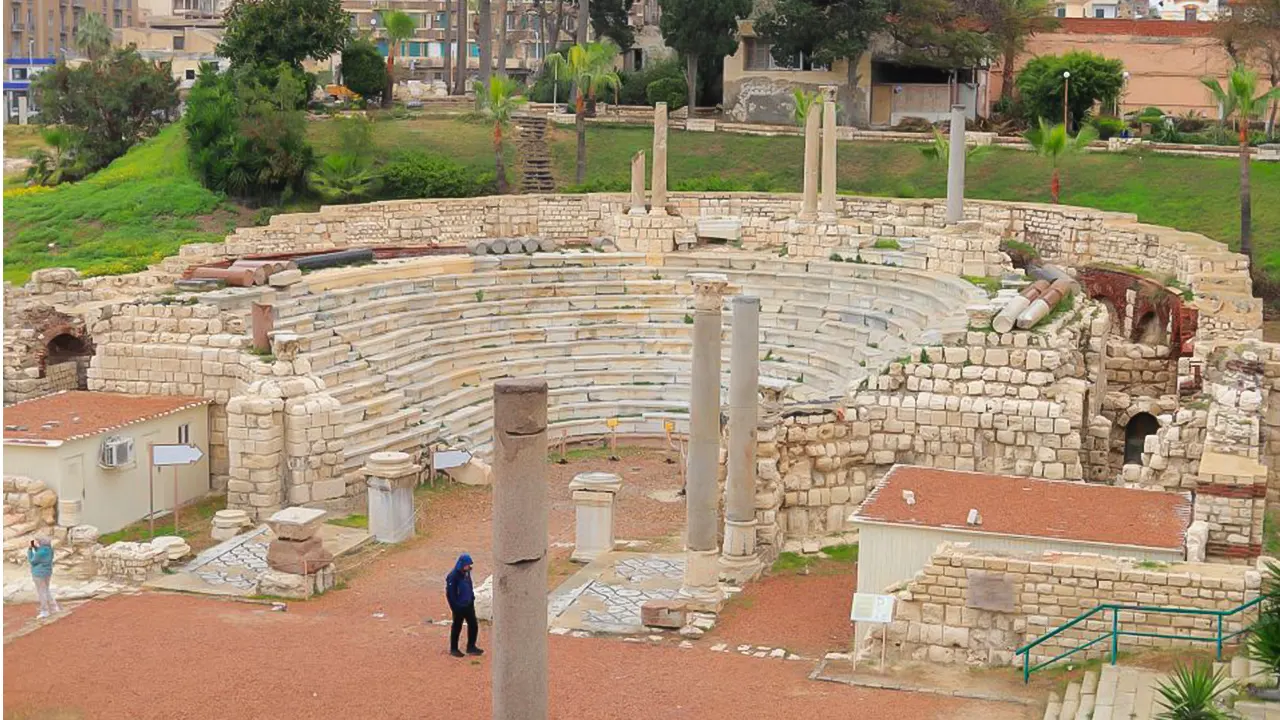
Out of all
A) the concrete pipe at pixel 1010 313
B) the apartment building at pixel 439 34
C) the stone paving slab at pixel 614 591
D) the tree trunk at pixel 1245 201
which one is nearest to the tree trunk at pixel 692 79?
the apartment building at pixel 439 34

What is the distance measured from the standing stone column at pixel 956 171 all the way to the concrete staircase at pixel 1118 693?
21662 millimetres

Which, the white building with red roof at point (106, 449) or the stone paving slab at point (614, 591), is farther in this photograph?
the white building with red roof at point (106, 449)

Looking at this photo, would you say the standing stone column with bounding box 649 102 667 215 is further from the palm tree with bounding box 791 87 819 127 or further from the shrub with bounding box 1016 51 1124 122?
the shrub with bounding box 1016 51 1124 122

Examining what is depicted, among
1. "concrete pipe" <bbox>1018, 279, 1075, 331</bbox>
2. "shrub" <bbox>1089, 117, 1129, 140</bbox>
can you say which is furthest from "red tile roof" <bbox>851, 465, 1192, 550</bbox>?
"shrub" <bbox>1089, 117, 1129, 140</bbox>

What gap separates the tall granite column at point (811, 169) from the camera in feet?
127

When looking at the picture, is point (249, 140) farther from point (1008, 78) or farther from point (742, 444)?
point (1008, 78)

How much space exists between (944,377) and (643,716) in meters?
10.5

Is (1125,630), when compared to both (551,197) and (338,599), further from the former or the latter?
(551,197)

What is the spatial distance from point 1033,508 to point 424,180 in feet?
96.0

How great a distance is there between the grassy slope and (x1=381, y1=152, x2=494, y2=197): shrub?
4380 millimetres

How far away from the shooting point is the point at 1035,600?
18297mm

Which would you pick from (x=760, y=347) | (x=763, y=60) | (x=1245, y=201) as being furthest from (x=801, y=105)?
(x=760, y=347)

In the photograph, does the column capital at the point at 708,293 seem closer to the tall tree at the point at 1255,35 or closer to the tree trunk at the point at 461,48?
the tall tree at the point at 1255,35

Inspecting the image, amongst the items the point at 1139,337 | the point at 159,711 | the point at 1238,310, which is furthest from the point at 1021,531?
the point at 1139,337
